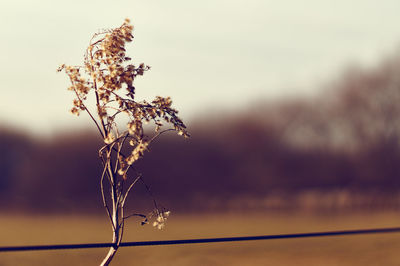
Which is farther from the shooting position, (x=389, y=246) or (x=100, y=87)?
(x=389, y=246)

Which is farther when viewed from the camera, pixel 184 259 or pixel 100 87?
pixel 184 259

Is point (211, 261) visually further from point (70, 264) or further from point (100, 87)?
point (100, 87)

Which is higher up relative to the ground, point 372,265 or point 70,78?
point 70,78

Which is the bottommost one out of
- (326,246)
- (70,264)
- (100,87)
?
(70,264)

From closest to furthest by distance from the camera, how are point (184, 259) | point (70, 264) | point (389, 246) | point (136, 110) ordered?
point (136, 110) → point (70, 264) → point (184, 259) → point (389, 246)

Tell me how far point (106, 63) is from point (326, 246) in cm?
628

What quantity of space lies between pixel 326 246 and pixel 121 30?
20.9 ft

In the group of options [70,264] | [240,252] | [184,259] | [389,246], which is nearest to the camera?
[70,264]

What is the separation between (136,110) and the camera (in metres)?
6.44

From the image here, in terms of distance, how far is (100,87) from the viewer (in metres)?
6.45

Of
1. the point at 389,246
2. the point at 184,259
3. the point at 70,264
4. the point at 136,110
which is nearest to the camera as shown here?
the point at 136,110

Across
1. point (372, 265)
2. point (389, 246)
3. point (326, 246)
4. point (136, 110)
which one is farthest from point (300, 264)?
point (136, 110)

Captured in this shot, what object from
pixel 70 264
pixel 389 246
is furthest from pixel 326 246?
pixel 70 264

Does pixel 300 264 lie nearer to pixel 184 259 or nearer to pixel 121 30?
pixel 184 259
